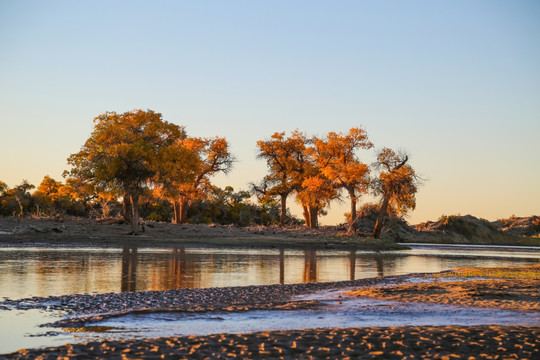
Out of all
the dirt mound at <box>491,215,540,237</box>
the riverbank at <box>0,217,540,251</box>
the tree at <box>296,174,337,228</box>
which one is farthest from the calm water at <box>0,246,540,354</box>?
the dirt mound at <box>491,215,540,237</box>

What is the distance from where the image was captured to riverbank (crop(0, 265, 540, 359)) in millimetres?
7520

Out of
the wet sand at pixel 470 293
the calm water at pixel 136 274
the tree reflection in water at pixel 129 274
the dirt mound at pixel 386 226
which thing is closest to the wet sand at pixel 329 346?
the wet sand at pixel 470 293

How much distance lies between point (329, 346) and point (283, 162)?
51244 mm

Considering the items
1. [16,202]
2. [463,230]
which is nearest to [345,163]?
[463,230]

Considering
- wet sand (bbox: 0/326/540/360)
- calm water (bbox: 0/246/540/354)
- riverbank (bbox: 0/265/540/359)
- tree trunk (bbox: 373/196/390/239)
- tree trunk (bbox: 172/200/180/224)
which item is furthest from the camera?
tree trunk (bbox: 172/200/180/224)

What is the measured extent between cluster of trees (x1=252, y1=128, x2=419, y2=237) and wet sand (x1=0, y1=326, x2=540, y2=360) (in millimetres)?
41052

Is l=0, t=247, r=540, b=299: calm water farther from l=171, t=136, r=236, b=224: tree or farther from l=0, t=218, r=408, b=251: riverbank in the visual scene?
l=171, t=136, r=236, b=224: tree

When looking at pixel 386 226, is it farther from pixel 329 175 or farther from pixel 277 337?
pixel 277 337

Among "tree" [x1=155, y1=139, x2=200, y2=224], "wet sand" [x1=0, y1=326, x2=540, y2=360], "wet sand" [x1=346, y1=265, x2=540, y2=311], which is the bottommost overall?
"wet sand" [x1=346, y1=265, x2=540, y2=311]

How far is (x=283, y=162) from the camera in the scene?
59094 mm

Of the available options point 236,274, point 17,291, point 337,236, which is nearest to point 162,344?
point 17,291

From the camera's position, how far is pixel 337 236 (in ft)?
161

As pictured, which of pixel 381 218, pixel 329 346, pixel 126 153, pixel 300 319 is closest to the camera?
pixel 329 346

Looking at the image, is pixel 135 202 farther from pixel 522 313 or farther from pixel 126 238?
pixel 522 313
